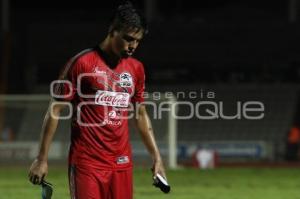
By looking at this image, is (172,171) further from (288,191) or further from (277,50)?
(277,50)

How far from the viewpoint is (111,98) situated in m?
4.05

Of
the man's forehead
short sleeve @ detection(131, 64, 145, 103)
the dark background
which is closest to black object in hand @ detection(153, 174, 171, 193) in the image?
short sleeve @ detection(131, 64, 145, 103)

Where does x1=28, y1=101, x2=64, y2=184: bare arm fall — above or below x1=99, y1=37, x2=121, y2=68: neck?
below

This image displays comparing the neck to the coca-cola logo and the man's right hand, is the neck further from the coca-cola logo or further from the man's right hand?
the man's right hand

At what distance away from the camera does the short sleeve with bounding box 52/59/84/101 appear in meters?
3.93

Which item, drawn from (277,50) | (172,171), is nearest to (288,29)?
(277,50)

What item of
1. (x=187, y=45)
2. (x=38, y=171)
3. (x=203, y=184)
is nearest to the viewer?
(x=38, y=171)

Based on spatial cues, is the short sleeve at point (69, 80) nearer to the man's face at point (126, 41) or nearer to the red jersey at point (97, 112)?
the red jersey at point (97, 112)

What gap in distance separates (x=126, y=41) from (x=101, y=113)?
0.45 m

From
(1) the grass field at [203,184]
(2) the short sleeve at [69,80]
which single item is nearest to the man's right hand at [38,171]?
(2) the short sleeve at [69,80]

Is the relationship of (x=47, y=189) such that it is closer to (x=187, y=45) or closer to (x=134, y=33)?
(x=134, y=33)

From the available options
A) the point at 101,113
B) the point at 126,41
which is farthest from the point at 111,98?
the point at 126,41

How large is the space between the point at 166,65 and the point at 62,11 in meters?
3.45

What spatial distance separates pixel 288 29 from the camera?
18688mm
